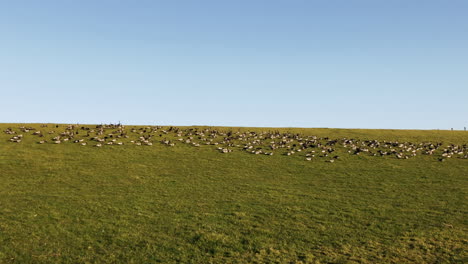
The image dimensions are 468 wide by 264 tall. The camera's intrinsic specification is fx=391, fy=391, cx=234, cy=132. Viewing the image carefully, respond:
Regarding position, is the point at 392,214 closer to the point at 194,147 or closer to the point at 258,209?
the point at 258,209

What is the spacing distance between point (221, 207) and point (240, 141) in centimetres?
2432

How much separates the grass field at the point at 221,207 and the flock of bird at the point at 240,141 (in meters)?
1.65

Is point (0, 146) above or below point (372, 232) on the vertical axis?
above

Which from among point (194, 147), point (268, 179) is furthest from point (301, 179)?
point (194, 147)

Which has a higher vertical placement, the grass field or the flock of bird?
the flock of bird

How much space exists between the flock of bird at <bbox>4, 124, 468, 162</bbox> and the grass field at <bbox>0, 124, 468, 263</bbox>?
1.65m

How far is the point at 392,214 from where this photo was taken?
A: 963 inches

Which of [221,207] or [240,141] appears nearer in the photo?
[221,207]

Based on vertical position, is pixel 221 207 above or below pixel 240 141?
below

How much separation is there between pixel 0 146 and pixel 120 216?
24895 mm

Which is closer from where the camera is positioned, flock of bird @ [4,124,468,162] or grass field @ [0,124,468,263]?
grass field @ [0,124,468,263]

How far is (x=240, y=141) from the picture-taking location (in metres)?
48.8

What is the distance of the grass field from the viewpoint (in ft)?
59.2

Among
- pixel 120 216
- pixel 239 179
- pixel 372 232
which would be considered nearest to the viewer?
pixel 372 232
